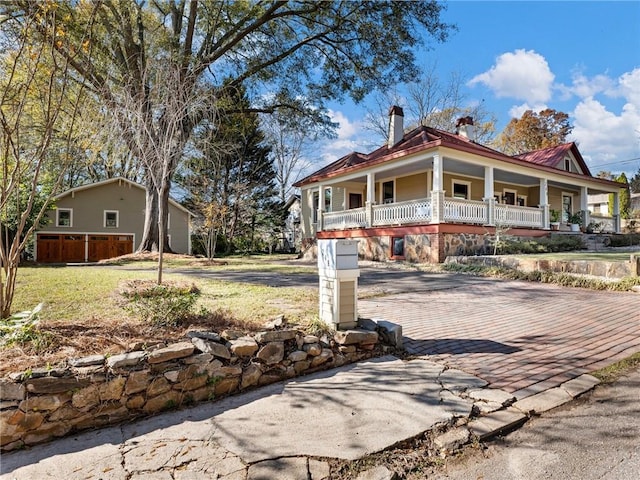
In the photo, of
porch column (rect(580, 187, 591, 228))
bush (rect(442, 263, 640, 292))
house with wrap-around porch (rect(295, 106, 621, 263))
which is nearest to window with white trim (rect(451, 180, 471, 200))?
house with wrap-around porch (rect(295, 106, 621, 263))

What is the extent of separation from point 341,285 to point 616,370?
2.58 m

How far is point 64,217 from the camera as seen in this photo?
21.4 metres

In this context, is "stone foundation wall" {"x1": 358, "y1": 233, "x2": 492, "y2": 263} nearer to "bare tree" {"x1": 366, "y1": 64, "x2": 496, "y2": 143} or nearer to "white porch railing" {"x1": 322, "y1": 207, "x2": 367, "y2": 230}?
"white porch railing" {"x1": 322, "y1": 207, "x2": 367, "y2": 230}

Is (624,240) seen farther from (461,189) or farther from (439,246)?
(439,246)

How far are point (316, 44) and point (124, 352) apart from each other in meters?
17.0

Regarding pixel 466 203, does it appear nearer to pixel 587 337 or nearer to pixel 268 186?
pixel 587 337

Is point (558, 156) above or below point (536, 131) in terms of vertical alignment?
below

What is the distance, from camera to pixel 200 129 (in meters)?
9.98

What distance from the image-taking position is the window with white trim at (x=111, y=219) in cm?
2266

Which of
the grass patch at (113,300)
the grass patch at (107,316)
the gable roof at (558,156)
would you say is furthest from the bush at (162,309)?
the gable roof at (558,156)

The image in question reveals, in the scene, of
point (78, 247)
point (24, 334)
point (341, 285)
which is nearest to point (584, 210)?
point (341, 285)

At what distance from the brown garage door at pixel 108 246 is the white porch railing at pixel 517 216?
69.2 feet

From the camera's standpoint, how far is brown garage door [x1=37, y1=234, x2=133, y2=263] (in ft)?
68.3

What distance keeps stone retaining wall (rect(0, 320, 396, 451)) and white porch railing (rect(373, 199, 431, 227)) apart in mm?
9666
